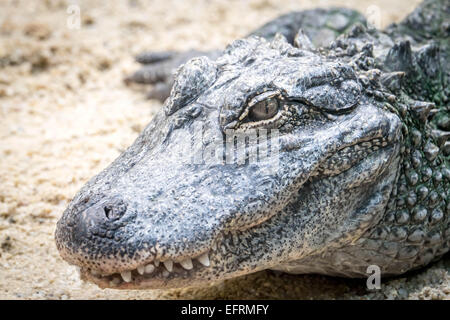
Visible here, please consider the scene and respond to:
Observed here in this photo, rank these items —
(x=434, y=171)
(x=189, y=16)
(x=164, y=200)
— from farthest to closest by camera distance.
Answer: (x=189, y=16), (x=434, y=171), (x=164, y=200)

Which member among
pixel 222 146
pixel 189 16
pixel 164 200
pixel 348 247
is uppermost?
pixel 189 16

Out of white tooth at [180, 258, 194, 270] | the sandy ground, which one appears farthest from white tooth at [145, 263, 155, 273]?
the sandy ground

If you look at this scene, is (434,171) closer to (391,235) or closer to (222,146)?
(391,235)

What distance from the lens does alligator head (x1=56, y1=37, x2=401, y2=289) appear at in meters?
2.66

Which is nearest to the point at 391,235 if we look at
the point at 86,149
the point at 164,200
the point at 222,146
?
the point at 222,146

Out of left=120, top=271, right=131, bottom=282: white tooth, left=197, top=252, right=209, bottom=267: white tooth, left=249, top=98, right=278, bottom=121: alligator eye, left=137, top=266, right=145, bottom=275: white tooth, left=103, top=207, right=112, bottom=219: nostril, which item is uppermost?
left=249, top=98, right=278, bottom=121: alligator eye

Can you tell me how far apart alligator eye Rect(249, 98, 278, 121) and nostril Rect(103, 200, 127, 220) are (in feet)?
2.81

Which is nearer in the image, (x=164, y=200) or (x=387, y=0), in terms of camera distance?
(x=164, y=200)

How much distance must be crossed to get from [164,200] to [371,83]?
144cm

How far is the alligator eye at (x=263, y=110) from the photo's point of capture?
10.0 ft

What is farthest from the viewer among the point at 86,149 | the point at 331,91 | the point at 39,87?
the point at 39,87

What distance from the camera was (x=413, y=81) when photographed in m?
3.70

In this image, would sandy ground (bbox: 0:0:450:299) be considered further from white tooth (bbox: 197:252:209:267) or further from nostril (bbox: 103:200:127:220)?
nostril (bbox: 103:200:127:220)

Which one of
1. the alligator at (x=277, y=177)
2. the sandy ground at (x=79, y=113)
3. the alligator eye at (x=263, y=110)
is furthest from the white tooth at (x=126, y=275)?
the alligator eye at (x=263, y=110)
